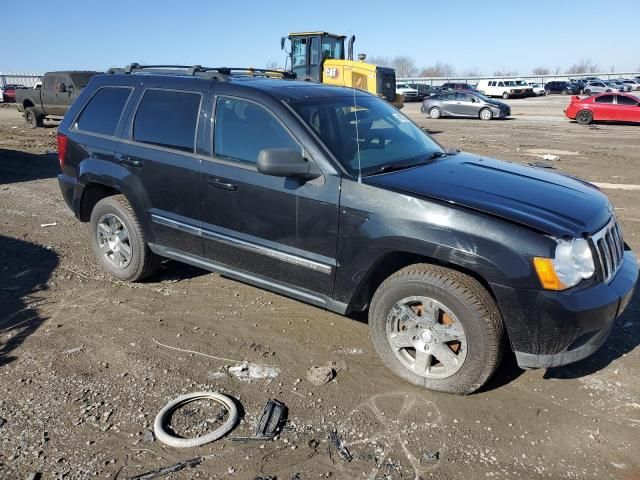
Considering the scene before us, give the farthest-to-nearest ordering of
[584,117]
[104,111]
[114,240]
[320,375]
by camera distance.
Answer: [584,117] < [114,240] < [104,111] < [320,375]

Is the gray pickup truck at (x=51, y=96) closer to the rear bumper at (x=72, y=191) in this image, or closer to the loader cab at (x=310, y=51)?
the loader cab at (x=310, y=51)

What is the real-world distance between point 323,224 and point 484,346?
52.0 inches

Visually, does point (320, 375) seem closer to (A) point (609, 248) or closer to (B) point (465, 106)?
(A) point (609, 248)

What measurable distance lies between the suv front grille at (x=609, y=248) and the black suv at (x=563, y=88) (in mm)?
56559

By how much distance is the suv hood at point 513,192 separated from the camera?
3207mm

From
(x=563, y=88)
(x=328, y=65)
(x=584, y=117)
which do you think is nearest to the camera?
(x=328, y=65)

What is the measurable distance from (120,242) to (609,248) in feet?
13.9

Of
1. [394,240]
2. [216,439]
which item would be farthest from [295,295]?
[216,439]

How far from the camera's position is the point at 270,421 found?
3.23 meters

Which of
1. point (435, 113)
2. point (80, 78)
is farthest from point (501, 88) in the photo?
point (80, 78)

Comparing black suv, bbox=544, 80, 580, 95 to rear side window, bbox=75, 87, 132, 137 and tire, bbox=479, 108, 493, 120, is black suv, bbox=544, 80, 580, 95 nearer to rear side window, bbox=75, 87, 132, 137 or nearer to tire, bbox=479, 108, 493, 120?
tire, bbox=479, 108, 493, 120

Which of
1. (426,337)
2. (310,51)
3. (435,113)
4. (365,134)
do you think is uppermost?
(310,51)

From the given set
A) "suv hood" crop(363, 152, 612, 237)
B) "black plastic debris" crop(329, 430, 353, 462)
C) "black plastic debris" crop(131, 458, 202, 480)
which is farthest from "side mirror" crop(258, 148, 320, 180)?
"black plastic debris" crop(131, 458, 202, 480)

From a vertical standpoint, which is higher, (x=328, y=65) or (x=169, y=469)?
(x=328, y=65)
